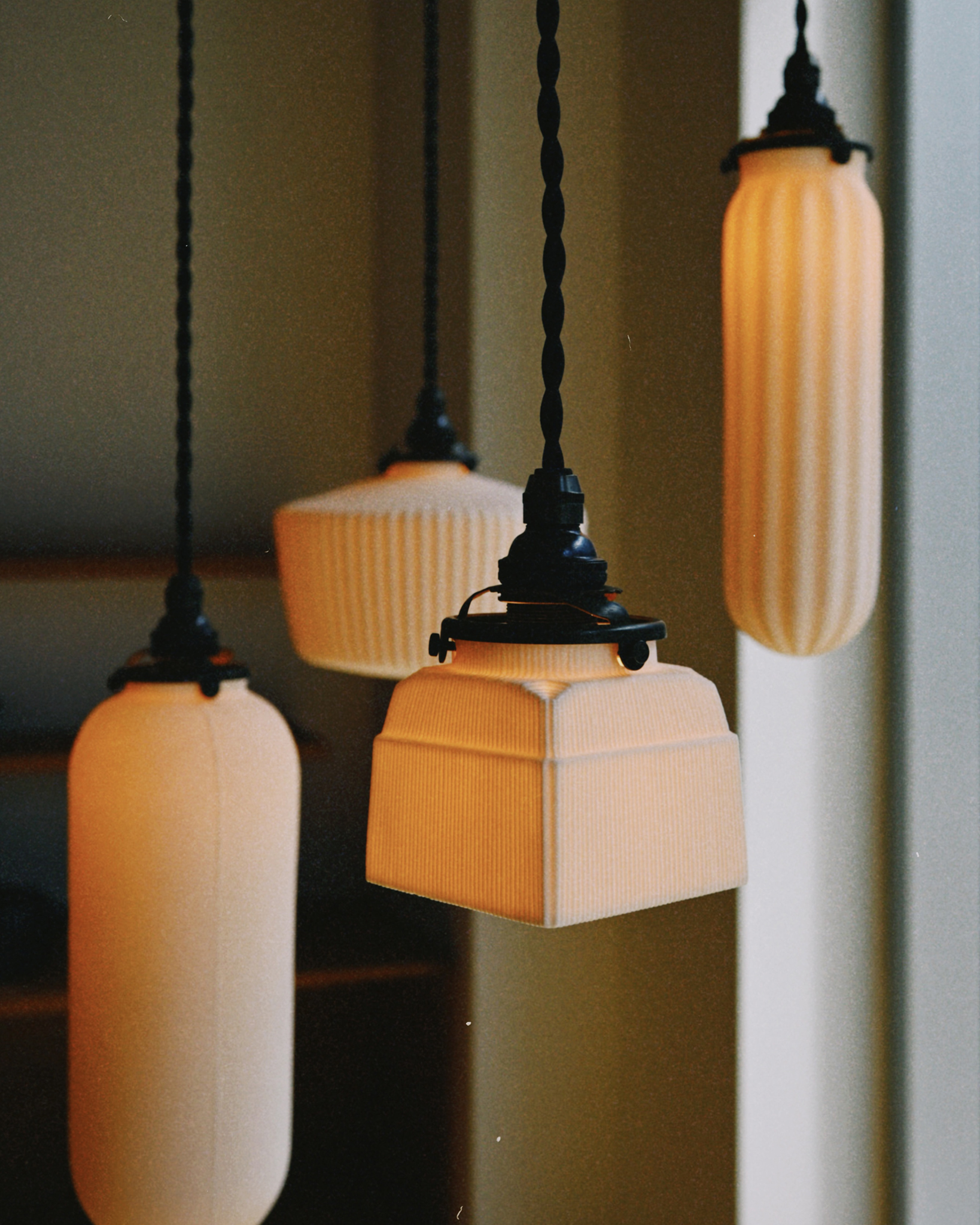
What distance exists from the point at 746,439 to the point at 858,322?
9cm

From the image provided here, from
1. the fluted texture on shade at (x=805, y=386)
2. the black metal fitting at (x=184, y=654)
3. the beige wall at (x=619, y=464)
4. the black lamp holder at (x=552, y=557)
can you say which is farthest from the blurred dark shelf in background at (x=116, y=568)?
the black lamp holder at (x=552, y=557)

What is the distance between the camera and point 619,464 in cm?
189

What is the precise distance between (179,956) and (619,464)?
1.27 metres

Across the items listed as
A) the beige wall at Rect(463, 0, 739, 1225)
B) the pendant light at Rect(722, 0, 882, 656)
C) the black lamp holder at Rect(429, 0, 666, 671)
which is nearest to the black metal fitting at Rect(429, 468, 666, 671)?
the black lamp holder at Rect(429, 0, 666, 671)

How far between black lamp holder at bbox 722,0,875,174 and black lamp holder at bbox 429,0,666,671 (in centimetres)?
22

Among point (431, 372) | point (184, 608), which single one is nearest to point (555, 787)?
point (184, 608)

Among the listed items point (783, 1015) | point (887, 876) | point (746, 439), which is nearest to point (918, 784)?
point (887, 876)

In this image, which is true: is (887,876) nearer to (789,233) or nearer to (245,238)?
(789,233)

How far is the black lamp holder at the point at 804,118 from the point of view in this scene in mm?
732

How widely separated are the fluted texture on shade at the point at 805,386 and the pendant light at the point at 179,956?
338 mm

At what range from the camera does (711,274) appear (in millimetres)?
1678

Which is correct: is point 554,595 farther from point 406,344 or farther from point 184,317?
point 406,344

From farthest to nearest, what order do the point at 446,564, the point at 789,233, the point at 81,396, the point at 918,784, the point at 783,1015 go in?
1. the point at 81,396
2. the point at 783,1015
3. the point at 918,784
4. the point at 446,564
5. the point at 789,233

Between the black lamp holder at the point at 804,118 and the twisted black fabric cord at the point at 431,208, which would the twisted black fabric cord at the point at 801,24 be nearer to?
the black lamp holder at the point at 804,118
